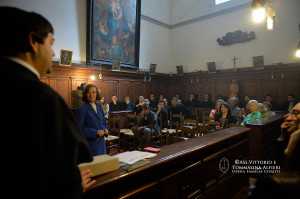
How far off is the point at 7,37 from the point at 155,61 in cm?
1234

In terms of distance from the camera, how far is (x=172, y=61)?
45.7ft

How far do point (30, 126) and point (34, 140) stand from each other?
0.19 ft

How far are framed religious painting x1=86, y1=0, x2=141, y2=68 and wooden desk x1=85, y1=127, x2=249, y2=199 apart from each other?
7.65 meters

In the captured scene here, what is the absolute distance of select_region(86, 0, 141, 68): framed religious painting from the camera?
29.8 feet

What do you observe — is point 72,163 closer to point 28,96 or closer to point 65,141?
point 65,141

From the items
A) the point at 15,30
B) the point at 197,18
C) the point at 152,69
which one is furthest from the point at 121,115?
the point at 197,18

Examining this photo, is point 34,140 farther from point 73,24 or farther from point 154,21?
point 154,21

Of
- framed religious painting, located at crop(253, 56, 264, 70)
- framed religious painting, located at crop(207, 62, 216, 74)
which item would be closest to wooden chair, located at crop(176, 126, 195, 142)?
framed religious painting, located at crop(253, 56, 264, 70)

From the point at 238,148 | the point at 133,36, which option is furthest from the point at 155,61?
the point at 238,148

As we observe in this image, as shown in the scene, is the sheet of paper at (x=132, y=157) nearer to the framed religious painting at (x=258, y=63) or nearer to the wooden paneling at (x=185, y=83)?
the wooden paneling at (x=185, y=83)

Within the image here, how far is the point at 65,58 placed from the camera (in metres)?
8.28

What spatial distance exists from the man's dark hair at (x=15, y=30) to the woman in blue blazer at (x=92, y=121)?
208cm

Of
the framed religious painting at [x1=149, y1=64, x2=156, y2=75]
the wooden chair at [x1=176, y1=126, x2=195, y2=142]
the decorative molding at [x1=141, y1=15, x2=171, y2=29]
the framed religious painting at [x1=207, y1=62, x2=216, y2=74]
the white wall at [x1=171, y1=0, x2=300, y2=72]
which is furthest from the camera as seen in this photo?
the decorative molding at [x1=141, y1=15, x2=171, y2=29]

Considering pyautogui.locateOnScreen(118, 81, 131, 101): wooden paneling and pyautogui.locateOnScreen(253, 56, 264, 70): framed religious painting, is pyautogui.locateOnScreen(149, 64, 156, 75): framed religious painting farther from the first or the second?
pyautogui.locateOnScreen(253, 56, 264, 70): framed religious painting
